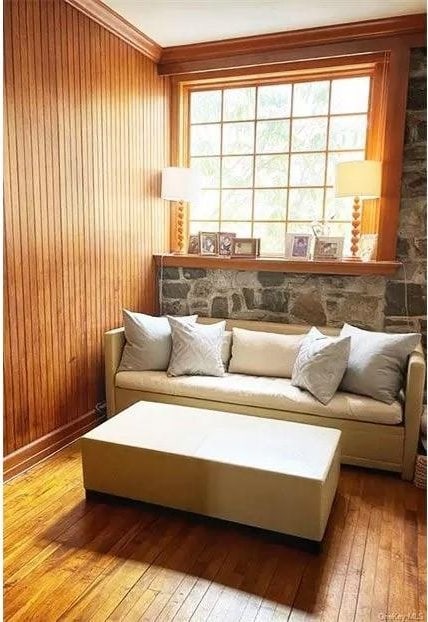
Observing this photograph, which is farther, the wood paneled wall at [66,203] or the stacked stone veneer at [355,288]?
the stacked stone veneer at [355,288]

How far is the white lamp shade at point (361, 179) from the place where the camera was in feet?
11.2

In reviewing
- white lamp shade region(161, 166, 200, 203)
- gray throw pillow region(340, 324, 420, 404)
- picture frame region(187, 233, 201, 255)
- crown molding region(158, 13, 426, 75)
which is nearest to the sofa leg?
gray throw pillow region(340, 324, 420, 404)

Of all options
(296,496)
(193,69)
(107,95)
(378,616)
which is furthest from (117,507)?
(193,69)

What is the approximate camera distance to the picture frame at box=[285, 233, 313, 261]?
379 centimetres

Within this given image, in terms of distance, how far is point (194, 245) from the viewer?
420cm

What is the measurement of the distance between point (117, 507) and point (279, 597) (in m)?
0.97

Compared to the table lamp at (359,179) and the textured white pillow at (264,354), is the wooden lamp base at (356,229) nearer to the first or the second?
the table lamp at (359,179)

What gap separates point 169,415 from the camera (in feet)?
9.05

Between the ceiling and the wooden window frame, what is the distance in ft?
0.82

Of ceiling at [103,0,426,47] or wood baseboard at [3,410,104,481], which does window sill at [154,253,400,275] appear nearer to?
wood baseboard at [3,410,104,481]

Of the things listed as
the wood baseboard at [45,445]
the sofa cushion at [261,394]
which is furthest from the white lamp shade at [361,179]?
the wood baseboard at [45,445]

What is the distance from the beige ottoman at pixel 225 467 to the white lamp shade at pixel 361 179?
1740mm

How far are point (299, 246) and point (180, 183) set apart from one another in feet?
3.51

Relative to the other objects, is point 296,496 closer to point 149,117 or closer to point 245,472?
point 245,472
